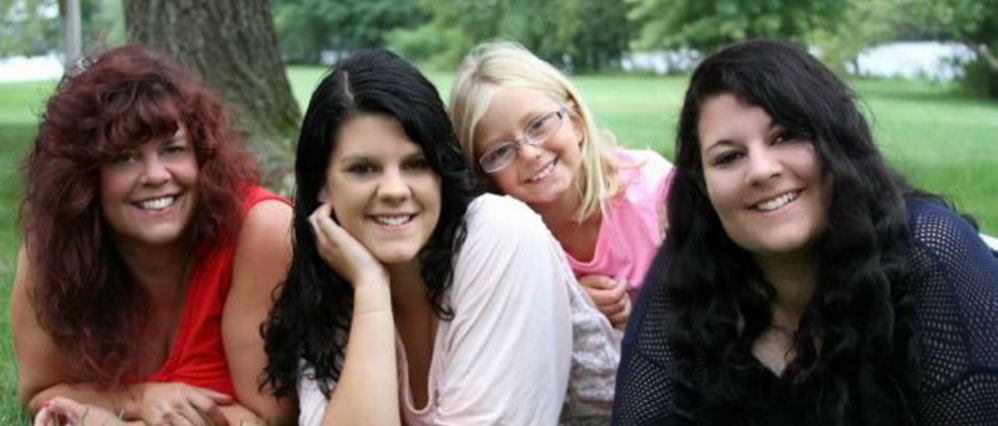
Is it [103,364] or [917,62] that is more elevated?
[103,364]

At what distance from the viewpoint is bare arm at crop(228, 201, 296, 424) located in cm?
338

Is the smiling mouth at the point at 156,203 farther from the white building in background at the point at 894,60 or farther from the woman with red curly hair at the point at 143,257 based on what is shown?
the white building in background at the point at 894,60

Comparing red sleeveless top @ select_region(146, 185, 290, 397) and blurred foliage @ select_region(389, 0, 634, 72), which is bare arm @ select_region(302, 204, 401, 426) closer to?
red sleeveless top @ select_region(146, 185, 290, 397)

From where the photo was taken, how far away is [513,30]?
60.3 m

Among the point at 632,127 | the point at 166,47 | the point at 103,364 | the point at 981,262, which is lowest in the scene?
the point at 632,127

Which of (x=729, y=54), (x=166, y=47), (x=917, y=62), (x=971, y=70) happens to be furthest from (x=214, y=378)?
(x=917, y=62)

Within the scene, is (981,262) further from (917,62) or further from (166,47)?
(917,62)

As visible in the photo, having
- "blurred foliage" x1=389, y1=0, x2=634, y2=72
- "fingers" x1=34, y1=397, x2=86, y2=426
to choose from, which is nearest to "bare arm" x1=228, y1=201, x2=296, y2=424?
"fingers" x1=34, y1=397, x2=86, y2=426

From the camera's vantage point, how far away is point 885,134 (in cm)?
1087

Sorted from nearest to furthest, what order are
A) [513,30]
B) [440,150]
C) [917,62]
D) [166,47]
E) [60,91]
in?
[440,150] < [60,91] < [166,47] < [917,62] < [513,30]

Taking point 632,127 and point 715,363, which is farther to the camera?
point 632,127

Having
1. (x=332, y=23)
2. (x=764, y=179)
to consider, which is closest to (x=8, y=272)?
(x=764, y=179)

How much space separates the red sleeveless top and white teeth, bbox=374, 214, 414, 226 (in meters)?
0.59

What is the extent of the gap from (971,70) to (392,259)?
31761 millimetres
